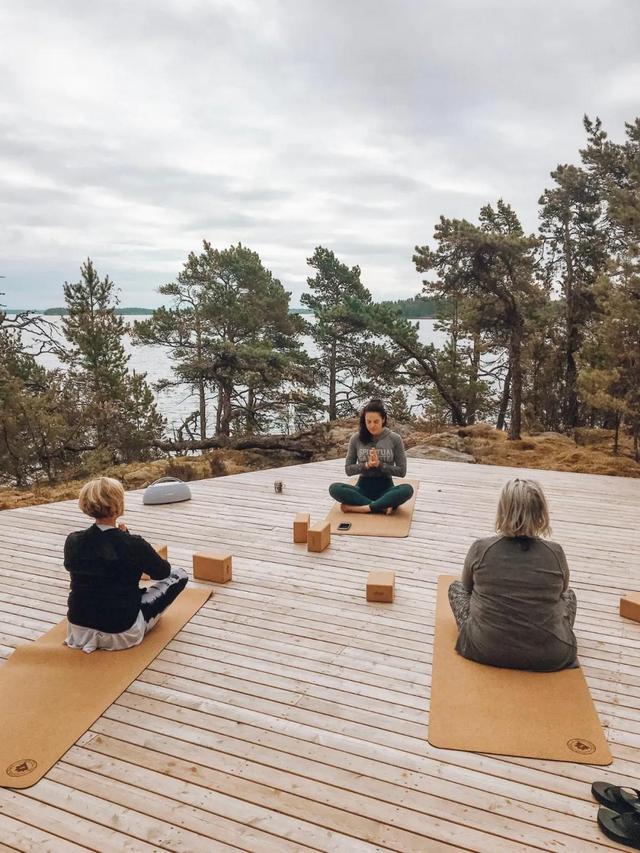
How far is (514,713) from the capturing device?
2316mm

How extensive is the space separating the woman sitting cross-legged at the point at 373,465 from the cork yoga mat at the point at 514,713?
2568mm

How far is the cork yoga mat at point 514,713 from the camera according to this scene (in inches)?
84.1

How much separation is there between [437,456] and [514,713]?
721cm

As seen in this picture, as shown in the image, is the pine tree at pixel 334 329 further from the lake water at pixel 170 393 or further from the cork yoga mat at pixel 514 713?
the cork yoga mat at pixel 514 713

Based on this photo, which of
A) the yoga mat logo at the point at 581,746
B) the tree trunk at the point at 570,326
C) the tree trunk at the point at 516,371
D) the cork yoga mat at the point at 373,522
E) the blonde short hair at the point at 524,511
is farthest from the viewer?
the tree trunk at the point at 570,326

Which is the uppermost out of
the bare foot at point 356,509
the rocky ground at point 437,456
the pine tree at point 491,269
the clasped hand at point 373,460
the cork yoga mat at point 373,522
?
the pine tree at point 491,269

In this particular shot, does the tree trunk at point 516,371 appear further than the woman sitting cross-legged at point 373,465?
Yes

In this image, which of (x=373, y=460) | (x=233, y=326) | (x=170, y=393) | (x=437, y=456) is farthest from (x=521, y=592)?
(x=170, y=393)

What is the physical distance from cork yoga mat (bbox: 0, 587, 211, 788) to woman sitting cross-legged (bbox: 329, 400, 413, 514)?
2.49m

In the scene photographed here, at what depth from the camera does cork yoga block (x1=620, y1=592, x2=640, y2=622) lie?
3.23m

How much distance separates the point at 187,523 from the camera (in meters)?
5.02

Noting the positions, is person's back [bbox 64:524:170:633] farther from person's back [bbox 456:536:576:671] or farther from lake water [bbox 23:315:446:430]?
lake water [bbox 23:315:446:430]

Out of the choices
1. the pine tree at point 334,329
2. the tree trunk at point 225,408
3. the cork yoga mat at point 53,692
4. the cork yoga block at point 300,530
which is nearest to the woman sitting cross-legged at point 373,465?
the cork yoga block at point 300,530

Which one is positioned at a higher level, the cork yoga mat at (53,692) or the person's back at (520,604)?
the person's back at (520,604)
